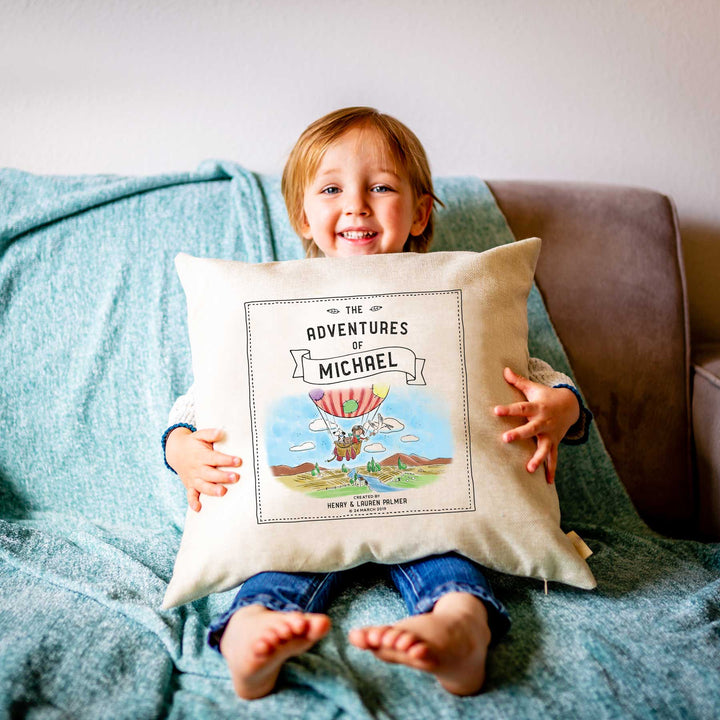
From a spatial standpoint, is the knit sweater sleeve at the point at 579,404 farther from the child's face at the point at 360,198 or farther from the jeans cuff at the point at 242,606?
the jeans cuff at the point at 242,606

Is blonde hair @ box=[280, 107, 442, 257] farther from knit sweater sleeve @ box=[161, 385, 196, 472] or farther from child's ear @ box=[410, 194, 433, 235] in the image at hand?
knit sweater sleeve @ box=[161, 385, 196, 472]

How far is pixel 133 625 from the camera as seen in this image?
2.77 ft

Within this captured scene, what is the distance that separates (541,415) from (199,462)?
0.47 metres

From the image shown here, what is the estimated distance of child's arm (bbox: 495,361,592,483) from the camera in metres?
0.87

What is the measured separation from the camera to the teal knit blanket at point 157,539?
27.7 inches

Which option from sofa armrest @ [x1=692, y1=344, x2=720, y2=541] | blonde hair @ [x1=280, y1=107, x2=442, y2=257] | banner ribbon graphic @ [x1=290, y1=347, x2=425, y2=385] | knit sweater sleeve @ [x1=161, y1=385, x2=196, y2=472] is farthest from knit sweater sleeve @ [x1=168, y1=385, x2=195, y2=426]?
sofa armrest @ [x1=692, y1=344, x2=720, y2=541]

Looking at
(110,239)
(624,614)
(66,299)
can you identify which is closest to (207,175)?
(110,239)

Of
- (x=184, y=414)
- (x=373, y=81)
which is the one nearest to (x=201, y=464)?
(x=184, y=414)

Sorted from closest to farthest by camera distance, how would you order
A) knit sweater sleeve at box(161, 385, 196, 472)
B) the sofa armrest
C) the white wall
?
Answer: 1. knit sweater sleeve at box(161, 385, 196, 472)
2. the sofa armrest
3. the white wall

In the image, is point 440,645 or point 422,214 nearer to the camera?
point 440,645

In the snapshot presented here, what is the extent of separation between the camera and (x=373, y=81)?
141 centimetres

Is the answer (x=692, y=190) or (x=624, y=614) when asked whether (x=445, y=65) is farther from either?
(x=624, y=614)

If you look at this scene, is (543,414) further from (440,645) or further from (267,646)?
(267,646)

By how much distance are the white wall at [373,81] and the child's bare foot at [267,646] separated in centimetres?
102
